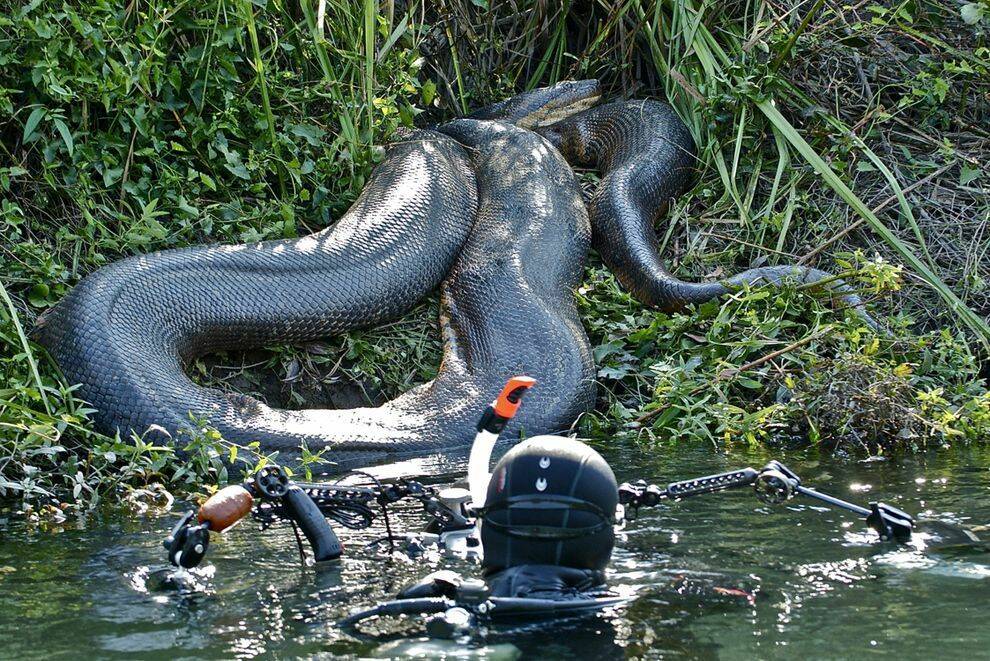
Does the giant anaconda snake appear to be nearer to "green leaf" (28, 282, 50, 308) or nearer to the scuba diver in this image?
"green leaf" (28, 282, 50, 308)

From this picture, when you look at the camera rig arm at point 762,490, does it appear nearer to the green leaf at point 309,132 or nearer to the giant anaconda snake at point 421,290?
the giant anaconda snake at point 421,290

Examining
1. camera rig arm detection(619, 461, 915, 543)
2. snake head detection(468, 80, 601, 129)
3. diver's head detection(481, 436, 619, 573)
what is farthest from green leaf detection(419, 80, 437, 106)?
diver's head detection(481, 436, 619, 573)

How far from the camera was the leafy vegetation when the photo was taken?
19.8ft

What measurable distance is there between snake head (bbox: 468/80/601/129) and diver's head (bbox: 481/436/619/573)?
6.24 metres

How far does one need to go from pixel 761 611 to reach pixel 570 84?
6.73 meters

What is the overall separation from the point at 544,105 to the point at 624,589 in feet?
21.0

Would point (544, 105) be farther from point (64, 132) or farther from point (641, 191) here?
point (64, 132)

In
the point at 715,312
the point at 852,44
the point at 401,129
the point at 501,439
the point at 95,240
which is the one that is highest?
the point at 852,44

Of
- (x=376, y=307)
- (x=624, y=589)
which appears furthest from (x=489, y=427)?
(x=376, y=307)

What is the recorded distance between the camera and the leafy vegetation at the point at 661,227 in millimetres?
6027

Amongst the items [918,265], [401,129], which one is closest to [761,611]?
[918,265]

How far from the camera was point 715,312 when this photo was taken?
22.9 feet

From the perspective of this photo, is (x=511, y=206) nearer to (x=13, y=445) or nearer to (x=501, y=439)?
(x=501, y=439)

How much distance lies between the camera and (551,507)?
322 cm
